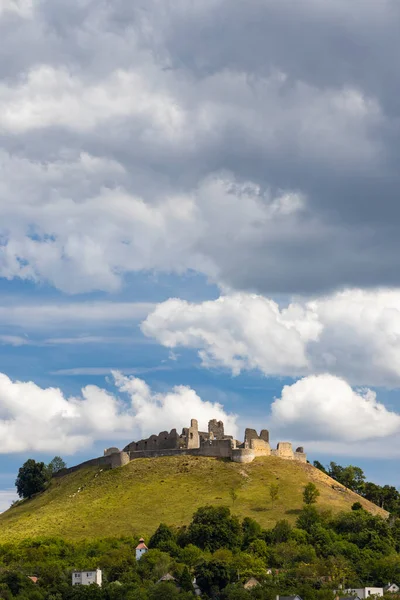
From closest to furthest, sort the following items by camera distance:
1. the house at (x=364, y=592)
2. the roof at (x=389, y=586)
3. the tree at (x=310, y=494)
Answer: the house at (x=364, y=592)
the roof at (x=389, y=586)
the tree at (x=310, y=494)

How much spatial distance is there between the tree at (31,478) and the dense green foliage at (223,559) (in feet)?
152

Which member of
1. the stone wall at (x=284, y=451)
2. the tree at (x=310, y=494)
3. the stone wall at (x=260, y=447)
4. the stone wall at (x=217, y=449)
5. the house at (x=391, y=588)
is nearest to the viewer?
the house at (x=391, y=588)

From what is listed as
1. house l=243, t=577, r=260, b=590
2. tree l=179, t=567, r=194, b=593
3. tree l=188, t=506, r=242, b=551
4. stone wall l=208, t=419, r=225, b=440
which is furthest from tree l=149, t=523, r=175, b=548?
stone wall l=208, t=419, r=225, b=440

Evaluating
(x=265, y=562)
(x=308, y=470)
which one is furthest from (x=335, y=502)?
(x=265, y=562)

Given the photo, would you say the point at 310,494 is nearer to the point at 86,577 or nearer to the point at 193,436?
the point at 193,436

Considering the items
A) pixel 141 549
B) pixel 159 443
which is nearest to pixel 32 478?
pixel 159 443

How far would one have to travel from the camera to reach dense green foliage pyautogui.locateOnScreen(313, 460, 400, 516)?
184m

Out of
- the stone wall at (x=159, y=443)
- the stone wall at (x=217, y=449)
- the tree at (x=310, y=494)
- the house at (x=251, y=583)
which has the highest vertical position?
the stone wall at (x=159, y=443)

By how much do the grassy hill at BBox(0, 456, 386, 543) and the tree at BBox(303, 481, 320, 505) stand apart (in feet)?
4.48

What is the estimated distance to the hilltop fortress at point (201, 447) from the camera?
177 m

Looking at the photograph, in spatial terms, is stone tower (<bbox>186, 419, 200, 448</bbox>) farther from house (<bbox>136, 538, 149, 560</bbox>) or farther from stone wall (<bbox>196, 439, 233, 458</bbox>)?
house (<bbox>136, 538, 149, 560</bbox>)

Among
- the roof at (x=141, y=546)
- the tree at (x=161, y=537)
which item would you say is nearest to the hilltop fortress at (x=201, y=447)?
the tree at (x=161, y=537)

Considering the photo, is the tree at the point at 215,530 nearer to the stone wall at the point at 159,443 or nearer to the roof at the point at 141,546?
the roof at the point at 141,546

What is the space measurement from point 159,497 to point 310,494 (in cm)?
2400
